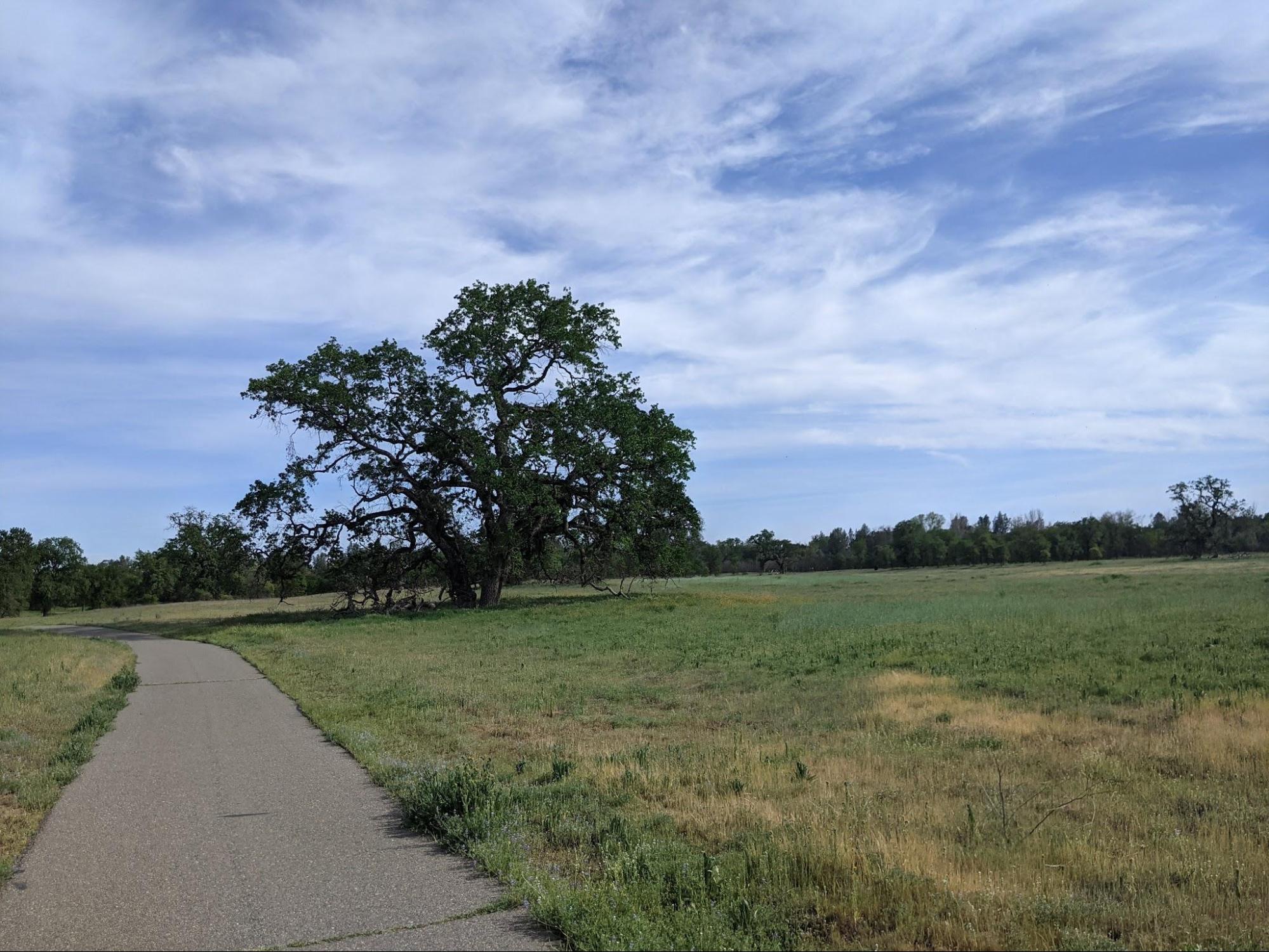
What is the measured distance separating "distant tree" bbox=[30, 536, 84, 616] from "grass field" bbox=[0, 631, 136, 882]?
84131 millimetres

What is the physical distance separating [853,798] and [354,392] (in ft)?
107

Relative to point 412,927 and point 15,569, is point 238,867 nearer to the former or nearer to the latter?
point 412,927

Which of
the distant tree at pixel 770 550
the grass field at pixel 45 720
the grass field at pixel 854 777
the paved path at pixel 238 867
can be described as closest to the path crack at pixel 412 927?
the paved path at pixel 238 867

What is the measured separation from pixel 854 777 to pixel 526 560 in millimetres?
33681

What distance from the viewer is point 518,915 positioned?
4.96m

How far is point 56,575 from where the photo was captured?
3802 inches

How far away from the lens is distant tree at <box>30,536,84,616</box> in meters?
95.2

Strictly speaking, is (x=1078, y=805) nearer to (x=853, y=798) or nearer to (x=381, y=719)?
(x=853, y=798)

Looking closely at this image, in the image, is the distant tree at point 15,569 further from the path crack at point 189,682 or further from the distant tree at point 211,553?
the path crack at point 189,682

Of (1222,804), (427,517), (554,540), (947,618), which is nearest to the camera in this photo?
(1222,804)

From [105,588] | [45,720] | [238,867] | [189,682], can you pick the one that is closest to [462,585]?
[189,682]

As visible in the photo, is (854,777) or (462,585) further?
(462,585)

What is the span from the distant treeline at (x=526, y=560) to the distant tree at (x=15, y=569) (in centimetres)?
12

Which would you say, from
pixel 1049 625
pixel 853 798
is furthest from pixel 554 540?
pixel 853 798
